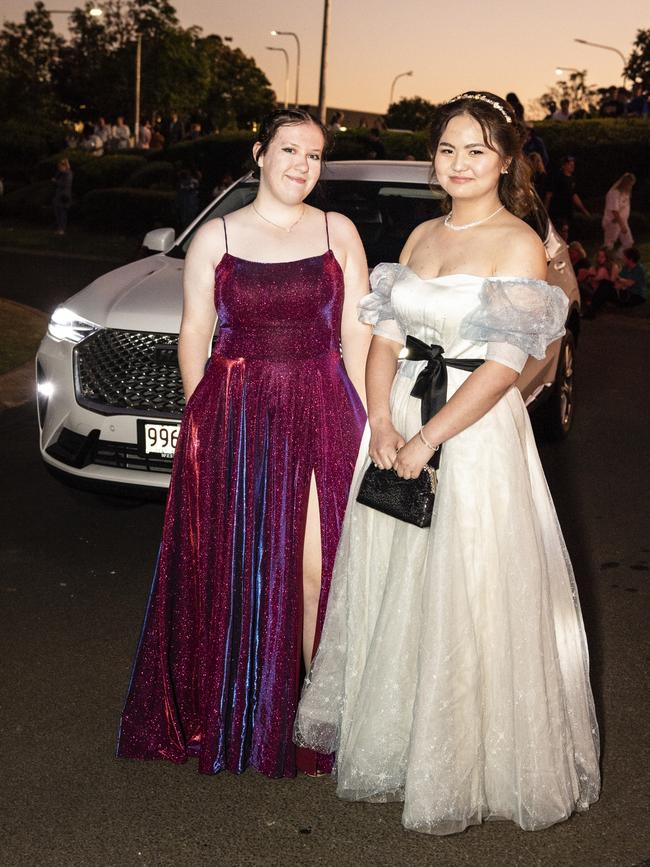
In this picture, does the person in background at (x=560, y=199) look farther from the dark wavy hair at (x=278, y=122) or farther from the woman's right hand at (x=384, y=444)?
the woman's right hand at (x=384, y=444)

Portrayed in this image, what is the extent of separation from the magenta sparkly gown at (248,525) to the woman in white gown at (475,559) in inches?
11.3

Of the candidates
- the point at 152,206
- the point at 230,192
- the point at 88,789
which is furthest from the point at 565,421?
the point at 152,206

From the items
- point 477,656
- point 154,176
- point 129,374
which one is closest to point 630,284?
point 129,374

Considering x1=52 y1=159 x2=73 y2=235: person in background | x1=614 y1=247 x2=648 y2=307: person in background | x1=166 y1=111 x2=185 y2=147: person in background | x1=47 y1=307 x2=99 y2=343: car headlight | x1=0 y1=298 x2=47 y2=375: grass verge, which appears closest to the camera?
x1=47 y1=307 x2=99 y2=343: car headlight

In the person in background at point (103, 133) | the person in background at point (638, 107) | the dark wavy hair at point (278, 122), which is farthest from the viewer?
the person in background at point (103, 133)

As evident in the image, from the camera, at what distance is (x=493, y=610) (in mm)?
3215

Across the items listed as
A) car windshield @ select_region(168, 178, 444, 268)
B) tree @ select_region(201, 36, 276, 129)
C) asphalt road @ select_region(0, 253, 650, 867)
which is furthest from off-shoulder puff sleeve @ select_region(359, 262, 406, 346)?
tree @ select_region(201, 36, 276, 129)

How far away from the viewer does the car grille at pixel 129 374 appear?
543cm

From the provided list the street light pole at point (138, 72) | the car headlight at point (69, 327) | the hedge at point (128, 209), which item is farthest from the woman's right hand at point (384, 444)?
the street light pole at point (138, 72)

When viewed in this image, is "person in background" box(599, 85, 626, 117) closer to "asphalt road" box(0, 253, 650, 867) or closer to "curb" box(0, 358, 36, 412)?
"curb" box(0, 358, 36, 412)

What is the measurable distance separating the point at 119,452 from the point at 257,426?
202 cm

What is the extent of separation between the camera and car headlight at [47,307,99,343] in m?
5.71

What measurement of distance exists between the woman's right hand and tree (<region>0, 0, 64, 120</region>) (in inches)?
1832

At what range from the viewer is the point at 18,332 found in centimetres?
1171
